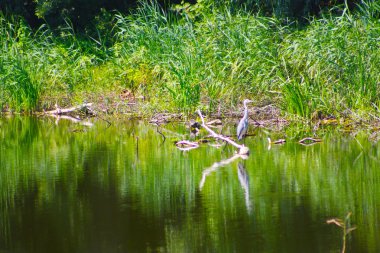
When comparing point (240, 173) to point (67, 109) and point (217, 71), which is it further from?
point (67, 109)

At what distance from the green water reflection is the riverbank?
3.87ft

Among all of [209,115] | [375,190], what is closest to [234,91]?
[209,115]

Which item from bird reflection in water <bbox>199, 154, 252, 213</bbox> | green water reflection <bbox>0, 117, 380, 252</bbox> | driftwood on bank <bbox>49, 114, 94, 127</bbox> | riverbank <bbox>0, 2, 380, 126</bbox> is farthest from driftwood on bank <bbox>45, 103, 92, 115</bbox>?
bird reflection in water <bbox>199, 154, 252, 213</bbox>

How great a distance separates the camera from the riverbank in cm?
1494

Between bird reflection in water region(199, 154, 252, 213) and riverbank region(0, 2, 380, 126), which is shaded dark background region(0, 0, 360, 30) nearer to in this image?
riverbank region(0, 2, 380, 126)

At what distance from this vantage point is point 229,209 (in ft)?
29.2

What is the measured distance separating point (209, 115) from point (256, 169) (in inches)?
205

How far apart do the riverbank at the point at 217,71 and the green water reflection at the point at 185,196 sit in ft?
3.87

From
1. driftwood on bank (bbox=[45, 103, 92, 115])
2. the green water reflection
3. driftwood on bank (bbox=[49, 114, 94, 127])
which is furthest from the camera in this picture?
driftwood on bank (bbox=[45, 103, 92, 115])

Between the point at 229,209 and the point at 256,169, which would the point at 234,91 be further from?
the point at 229,209

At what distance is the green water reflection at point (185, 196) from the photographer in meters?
7.87

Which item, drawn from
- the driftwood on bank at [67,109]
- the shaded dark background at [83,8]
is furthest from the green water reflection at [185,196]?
the shaded dark background at [83,8]

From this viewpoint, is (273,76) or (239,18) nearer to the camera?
(273,76)

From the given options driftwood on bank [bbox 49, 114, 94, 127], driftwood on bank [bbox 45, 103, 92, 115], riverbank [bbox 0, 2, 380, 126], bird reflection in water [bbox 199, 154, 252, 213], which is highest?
riverbank [bbox 0, 2, 380, 126]
